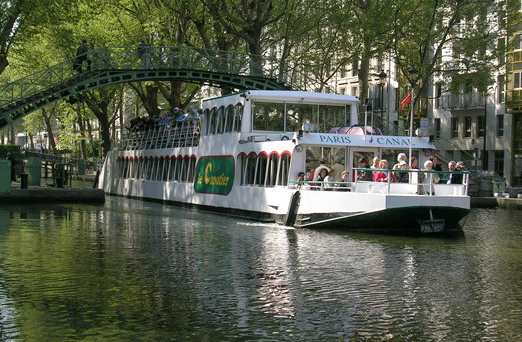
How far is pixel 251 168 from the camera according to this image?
36.8 m

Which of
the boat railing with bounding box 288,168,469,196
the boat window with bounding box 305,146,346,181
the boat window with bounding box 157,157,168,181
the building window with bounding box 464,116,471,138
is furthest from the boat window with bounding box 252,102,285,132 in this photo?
the building window with bounding box 464,116,471,138

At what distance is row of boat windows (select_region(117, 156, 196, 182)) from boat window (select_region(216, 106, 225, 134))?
400 centimetres

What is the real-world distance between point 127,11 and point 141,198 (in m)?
13.2

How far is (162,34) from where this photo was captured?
194 ft

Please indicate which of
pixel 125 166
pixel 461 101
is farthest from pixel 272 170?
pixel 461 101

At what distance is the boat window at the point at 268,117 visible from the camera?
3741 cm

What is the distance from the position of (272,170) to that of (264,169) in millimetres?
982

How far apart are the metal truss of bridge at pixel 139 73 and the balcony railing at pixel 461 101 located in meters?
26.0

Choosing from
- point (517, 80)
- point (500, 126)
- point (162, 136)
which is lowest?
point (162, 136)

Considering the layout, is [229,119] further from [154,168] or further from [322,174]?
[154,168]

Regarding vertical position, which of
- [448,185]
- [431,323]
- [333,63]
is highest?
[333,63]

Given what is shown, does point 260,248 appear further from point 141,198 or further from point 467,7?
point 467,7

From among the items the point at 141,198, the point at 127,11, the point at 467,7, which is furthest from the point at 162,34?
the point at 467,7

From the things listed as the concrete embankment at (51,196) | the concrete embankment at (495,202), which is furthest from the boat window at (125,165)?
the concrete embankment at (495,202)
